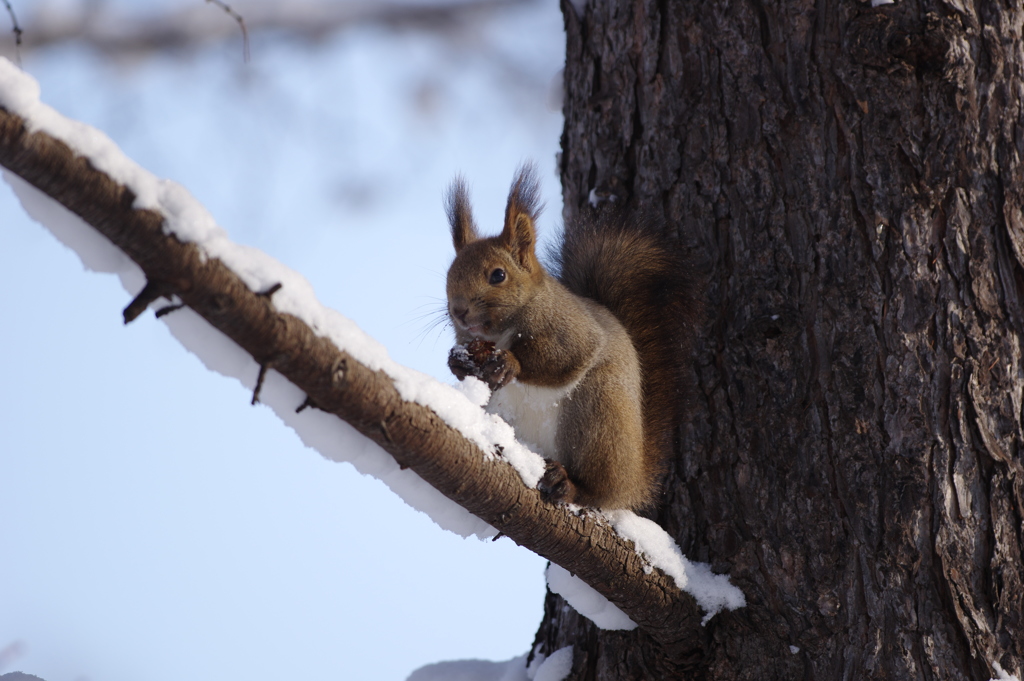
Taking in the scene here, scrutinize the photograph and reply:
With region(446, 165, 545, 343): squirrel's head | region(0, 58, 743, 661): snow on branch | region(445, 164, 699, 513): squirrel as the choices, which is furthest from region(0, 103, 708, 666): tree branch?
region(446, 165, 545, 343): squirrel's head

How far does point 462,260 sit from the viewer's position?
1.72 meters

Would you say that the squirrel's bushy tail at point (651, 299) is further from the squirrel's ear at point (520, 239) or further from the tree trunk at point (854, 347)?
the squirrel's ear at point (520, 239)

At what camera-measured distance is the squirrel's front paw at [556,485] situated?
1337 millimetres

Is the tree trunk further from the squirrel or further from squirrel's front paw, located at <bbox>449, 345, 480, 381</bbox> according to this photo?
squirrel's front paw, located at <bbox>449, 345, 480, 381</bbox>

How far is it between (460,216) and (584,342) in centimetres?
51

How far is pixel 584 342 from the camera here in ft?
5.14

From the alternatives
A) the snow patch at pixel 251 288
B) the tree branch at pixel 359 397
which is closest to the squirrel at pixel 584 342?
the tree branch at pixel 359 397

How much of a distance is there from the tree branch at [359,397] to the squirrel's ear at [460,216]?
30.8 inches

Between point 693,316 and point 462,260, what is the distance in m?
0.51

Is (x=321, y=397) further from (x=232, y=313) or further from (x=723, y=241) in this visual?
(x=723, y=241)

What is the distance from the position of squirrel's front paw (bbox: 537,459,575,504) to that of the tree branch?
0.12 ft

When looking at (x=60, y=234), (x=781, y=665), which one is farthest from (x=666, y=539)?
(x=60, y=234)

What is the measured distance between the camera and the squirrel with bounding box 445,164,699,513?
1518 mm

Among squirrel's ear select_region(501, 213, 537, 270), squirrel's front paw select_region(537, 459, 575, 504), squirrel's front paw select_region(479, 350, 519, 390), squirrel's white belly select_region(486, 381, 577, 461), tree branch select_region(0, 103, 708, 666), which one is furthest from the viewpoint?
squirrel's ear select_region(501, 213, 537, 270)
